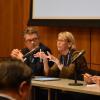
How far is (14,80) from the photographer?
0.94m

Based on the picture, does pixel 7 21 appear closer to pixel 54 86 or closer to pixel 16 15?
pixel 16 15

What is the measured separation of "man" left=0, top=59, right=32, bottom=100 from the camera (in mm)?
932

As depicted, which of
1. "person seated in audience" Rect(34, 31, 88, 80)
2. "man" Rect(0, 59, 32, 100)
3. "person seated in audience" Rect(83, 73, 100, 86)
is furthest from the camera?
"person seated in audience" Rect(34, 31, 88, 80)

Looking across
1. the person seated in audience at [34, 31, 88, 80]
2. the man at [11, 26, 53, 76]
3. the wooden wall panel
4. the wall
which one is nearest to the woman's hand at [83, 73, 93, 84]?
the person seated in audience at [34, 31, 88, 80]

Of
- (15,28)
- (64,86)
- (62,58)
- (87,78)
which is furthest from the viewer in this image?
(15,28)

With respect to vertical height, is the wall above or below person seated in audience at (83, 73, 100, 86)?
above

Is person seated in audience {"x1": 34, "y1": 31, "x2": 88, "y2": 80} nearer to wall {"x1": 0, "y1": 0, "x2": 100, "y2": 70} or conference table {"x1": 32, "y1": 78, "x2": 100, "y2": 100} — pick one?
conference table {"x1": 32, "y1": 78, "x2": 100, "y2": 100}

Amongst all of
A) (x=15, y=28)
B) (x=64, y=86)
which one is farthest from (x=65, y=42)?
(x=15, y=28)

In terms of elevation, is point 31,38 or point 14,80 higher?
point 31,38

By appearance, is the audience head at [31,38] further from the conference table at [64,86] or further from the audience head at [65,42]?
the conference table at [64,86]

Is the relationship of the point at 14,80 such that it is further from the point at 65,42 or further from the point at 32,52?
the point at 32,52

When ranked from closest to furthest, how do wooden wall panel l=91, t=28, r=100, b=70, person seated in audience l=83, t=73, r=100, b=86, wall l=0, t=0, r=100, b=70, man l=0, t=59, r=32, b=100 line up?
man l=0, t=59, r=32, b=100, person seated in audience l=83, t=73, r=100, b=86, wooden wall panel l=91, t=28, r=100, b=70, wall l=0, t=0, r=100, b=70

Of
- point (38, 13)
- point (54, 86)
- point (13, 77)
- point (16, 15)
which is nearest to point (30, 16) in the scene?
point (38, 13)

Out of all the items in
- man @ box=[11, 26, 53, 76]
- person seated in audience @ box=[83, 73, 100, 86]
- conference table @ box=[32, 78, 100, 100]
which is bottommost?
conference table @ box=[32, 78, 100, 100]
